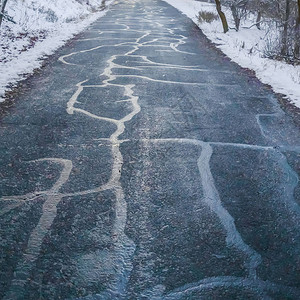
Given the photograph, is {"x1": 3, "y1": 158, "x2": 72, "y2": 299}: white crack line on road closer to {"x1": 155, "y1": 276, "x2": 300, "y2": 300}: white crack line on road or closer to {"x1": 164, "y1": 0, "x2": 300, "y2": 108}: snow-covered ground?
{"x1": 155, "y1": 276, "x2": 300, "y2": 300}: white crack line on road

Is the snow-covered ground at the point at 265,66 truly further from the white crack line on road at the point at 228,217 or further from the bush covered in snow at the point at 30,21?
the bush covered in snow at the point at 30,21

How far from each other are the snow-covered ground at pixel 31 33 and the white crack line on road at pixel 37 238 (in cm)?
282

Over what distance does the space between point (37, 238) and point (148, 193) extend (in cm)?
90

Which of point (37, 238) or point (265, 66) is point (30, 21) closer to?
point (265, 66)

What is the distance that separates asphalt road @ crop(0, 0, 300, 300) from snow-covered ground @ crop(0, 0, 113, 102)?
1297mm

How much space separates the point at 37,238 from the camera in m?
2.25

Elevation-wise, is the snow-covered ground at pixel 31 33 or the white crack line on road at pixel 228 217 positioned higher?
the snow-covered ground at pixel 31 33

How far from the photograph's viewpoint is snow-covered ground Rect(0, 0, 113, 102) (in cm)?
662

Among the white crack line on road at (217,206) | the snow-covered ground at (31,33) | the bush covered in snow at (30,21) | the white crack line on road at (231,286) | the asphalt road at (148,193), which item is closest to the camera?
the white crack line on road at (231,286)

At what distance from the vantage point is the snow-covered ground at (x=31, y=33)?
21.7ft


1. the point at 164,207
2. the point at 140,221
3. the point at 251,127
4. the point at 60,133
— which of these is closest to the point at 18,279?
the point at 140,221

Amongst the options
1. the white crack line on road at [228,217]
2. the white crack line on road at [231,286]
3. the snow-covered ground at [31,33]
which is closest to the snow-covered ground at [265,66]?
the white crack line on road at [228,217]

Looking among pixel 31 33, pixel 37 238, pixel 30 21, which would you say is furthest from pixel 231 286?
pixel 30 21

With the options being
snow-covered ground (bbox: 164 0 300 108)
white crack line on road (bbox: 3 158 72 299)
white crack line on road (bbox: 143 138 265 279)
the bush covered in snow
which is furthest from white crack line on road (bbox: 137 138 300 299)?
the bush covered in snow
